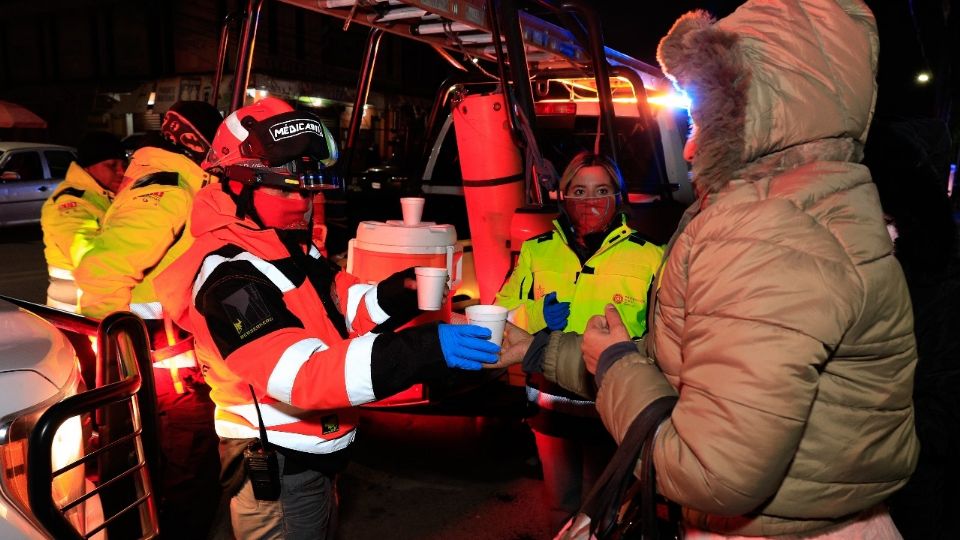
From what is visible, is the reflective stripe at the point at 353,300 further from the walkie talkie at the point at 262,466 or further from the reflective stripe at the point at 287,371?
the reflective stripe at the point at 287,371

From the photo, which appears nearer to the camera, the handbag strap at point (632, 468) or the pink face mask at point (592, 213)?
the handbag strap at point (632, 468)

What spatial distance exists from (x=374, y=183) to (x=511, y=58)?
4.42m

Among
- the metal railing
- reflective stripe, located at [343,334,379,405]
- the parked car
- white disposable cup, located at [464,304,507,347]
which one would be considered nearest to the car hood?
the metal railing

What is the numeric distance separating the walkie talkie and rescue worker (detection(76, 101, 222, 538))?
4.05 ft

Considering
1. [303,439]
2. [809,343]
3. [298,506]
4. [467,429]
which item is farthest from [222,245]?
[467,429]

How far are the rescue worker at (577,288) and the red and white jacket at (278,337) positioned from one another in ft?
3.37

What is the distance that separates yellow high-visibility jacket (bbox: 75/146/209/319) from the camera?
10.4 ft

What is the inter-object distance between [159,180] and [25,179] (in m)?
14.2

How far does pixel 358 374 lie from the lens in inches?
74.1

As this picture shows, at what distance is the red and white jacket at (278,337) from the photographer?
191 centimetres

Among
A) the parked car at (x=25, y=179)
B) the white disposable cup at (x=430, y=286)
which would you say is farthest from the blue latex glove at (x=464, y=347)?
Answer: the parked car at (x=25, y=179)

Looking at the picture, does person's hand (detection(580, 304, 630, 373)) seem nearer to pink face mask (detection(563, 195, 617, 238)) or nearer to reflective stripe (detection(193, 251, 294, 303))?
reflective stripe (detection(193, 251, 294, 303))

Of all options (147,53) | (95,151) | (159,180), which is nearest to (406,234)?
(159,180)

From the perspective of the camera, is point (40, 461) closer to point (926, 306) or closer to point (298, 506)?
point (298, 506)
